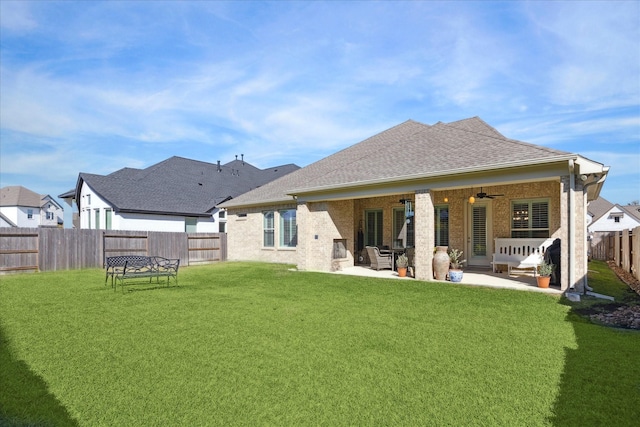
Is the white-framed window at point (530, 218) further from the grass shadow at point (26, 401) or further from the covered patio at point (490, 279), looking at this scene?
the grass shadow at point (26, 401)

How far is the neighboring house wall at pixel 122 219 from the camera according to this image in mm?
21692

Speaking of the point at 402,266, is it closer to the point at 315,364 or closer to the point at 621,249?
the point at 315,364

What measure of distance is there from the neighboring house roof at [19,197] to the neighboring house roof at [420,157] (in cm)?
5192

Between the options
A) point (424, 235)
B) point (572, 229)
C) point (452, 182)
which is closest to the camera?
point (572, 229)

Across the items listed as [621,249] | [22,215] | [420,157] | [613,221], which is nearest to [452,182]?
[420,157]

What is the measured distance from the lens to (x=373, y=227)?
16766 mm

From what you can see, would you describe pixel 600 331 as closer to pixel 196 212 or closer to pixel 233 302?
pixel 233 302

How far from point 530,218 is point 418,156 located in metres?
4.61

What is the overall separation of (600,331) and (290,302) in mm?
6032

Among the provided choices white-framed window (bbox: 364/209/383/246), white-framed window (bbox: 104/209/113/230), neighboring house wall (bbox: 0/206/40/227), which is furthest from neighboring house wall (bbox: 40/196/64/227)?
white-framed window (bbox: 364/209/383/246)

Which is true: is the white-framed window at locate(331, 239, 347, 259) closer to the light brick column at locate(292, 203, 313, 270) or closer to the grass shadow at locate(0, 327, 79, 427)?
the light brick column at locate(292, 203, 313, 270)

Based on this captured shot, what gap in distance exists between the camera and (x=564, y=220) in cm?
880

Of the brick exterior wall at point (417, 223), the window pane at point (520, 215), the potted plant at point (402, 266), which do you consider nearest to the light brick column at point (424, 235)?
the brick exterior wall at point (417, 223)

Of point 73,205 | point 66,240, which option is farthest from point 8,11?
point 73,205
